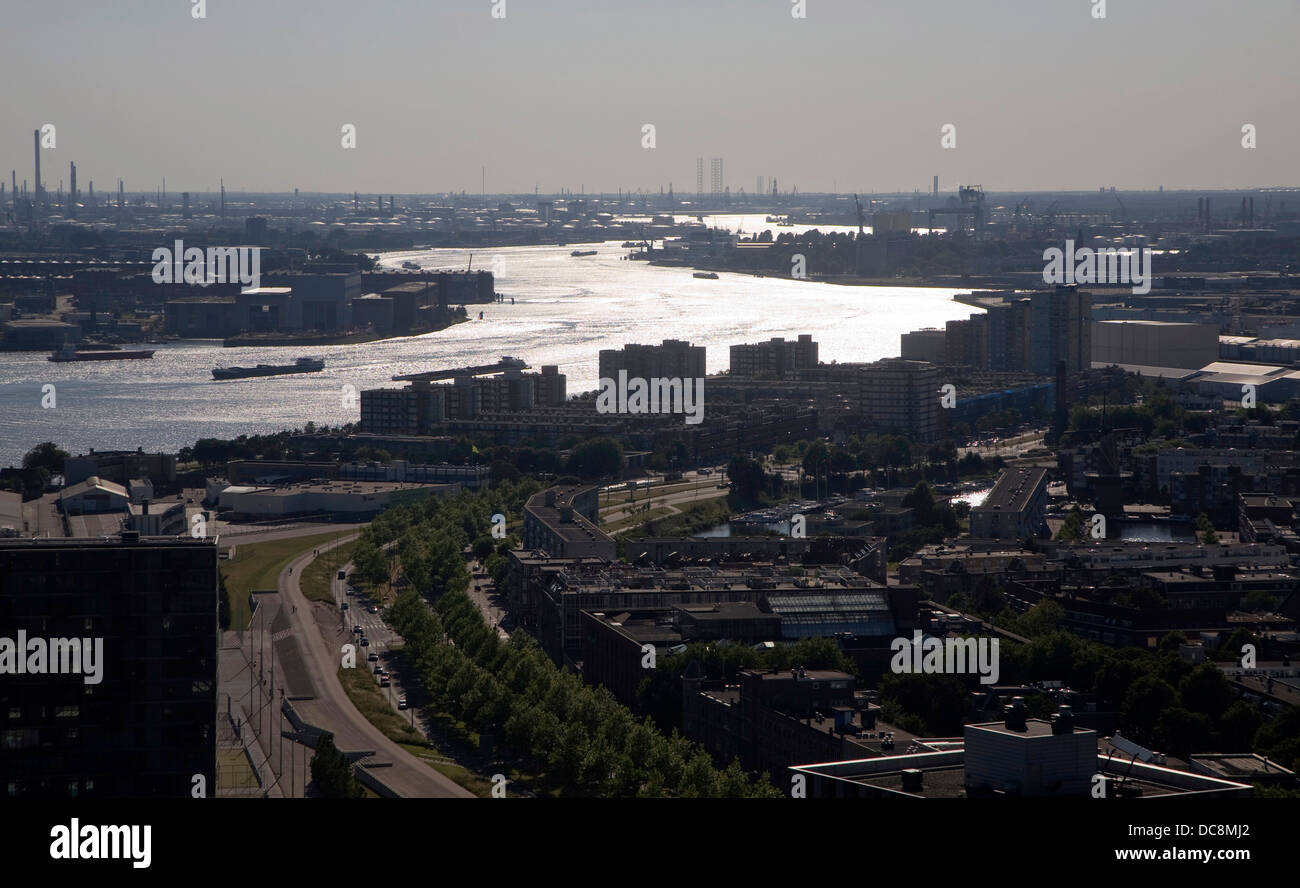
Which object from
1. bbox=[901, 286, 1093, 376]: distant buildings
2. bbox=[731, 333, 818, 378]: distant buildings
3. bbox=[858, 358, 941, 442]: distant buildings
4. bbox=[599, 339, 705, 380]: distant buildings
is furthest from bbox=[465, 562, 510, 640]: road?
bbox=[901, 286, 1093, 376]: distant buildings

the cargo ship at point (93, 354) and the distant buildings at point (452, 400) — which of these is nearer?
the distant buildings at point (452, 400)

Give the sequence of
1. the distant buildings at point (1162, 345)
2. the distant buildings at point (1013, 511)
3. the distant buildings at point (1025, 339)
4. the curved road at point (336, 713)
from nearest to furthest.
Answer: the curved road at point (336, 713)
the distant buildings at point (1013, 511)
the distant buildings at point (1025, 339)
the distant buildings at point (1162, 345)

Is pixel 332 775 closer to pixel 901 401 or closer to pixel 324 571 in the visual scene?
pixel 324 571

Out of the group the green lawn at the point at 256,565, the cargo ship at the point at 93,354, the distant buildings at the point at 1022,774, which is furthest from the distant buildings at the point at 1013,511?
the cargo ship at the point at 93,354

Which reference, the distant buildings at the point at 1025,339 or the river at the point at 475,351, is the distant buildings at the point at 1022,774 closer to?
the river at the point at 475,351

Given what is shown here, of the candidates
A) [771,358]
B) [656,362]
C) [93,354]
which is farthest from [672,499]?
[93,354]
